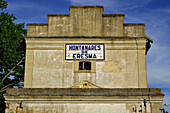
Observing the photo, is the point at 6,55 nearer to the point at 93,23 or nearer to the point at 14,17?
the point at 14,17

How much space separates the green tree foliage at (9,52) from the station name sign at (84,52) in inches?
457

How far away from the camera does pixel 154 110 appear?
18344 mm

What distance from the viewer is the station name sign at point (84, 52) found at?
21.9 metres

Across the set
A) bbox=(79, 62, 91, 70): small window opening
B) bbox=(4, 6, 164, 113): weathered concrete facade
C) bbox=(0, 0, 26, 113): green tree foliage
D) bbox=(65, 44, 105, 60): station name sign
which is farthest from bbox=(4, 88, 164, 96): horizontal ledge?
bbox=(0, 0, 26, 113): green tree foliage

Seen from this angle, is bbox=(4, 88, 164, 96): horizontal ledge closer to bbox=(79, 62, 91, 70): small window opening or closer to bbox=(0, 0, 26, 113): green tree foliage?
bbox=(79, 62, 91, 70): small window opening

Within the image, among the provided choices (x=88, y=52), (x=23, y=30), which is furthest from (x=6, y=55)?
(x=88, y=52)

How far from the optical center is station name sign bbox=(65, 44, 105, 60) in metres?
21.9

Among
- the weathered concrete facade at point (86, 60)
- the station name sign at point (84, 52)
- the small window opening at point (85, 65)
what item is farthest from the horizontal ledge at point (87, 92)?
the station name sign at point (84, 52)

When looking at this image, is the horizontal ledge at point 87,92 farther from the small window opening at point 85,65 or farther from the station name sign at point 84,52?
the station name sign at point 84,52

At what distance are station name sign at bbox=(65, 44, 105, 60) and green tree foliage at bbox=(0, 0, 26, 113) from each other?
11.6 metres

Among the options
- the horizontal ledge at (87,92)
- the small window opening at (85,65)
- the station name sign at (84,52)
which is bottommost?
the horizontal ledge at (87,92)

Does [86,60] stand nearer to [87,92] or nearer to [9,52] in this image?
[87,92]

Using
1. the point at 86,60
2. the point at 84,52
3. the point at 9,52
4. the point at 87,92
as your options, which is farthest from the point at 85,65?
the point at 9,52

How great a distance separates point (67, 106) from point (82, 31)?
6.67m
